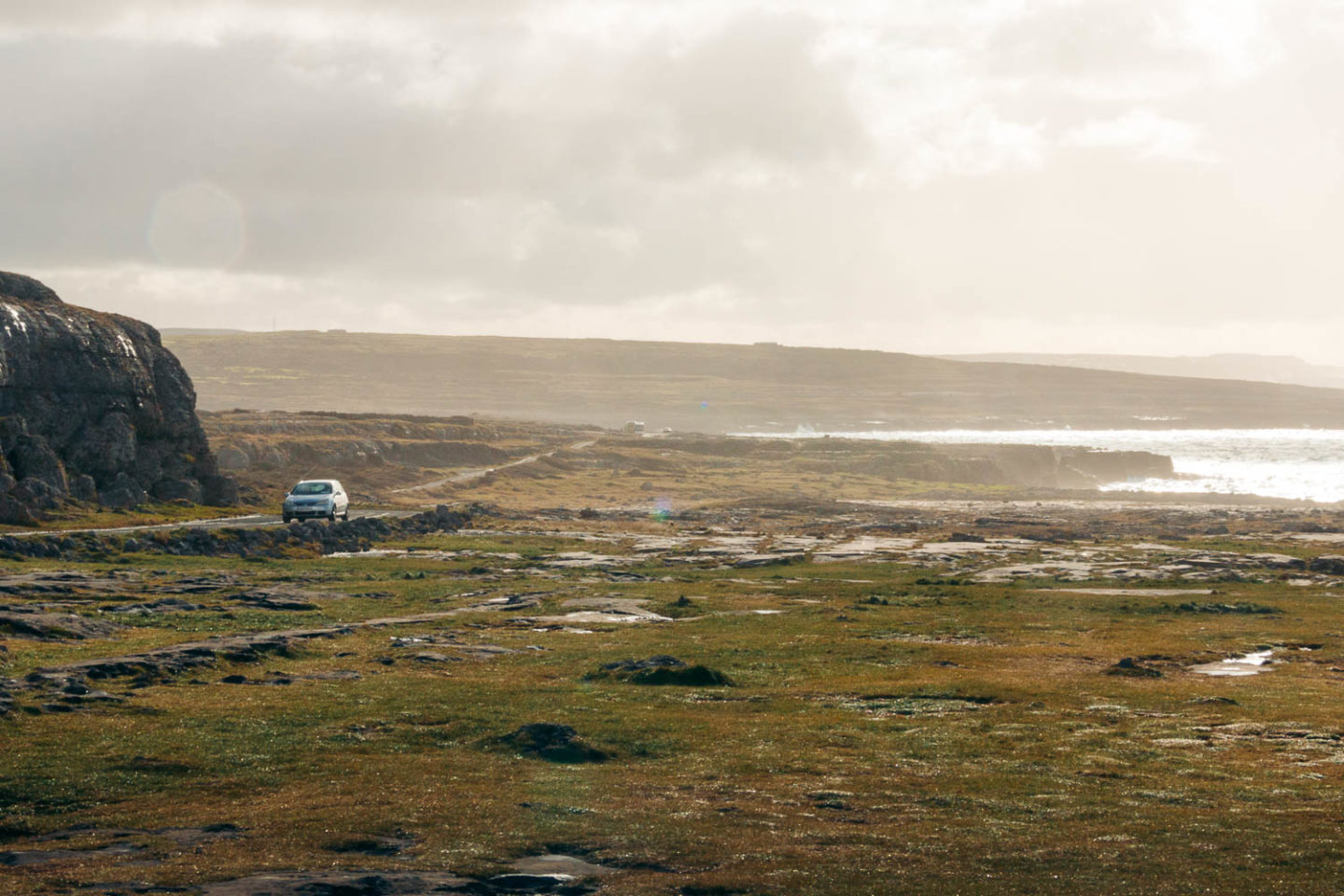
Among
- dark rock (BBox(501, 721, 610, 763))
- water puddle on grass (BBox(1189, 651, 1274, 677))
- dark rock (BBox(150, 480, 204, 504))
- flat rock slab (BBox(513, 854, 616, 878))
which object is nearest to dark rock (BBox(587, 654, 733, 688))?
→ dark rock (BBox(501, 721, 610, 763))

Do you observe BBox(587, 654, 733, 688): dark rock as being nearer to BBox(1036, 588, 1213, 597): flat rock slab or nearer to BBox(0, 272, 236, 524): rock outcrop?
BBox(1036, 588, 1213, 597): flat rock slab

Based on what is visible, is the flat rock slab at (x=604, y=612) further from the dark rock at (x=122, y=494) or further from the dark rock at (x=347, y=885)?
the dark rock at (x=122, y=494)

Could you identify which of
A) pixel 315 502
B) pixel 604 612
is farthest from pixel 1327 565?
pixel 315 502

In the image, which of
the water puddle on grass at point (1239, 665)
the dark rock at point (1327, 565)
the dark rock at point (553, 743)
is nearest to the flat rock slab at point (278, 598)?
the dark rock at point (553, 743)

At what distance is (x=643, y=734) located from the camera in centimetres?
2330

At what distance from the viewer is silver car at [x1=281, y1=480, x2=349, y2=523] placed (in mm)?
70688

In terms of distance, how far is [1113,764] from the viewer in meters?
21.5

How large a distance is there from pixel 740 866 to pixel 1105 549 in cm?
7188

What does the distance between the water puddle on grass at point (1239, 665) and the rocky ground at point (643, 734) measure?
219 millimetres

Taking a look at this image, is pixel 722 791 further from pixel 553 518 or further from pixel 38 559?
pixel 553 518

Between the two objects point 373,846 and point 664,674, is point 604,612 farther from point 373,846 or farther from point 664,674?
point 373,846

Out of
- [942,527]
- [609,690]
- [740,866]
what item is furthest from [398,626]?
[942,527]

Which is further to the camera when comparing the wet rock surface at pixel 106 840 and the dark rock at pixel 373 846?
the dark rock at pixel 373 846

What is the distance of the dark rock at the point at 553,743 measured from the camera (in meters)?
21.3
